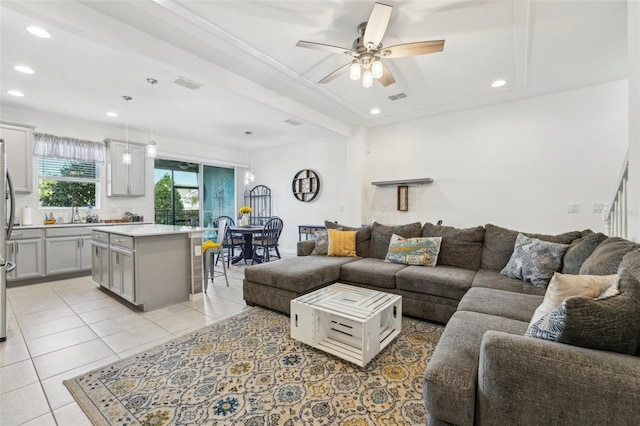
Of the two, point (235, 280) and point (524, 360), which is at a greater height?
point (524, 360)

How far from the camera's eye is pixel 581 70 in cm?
330

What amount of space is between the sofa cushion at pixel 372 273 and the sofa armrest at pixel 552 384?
1.91 metres

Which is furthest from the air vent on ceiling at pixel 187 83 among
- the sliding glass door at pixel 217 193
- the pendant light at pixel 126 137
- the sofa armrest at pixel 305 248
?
the sliding glass door at pixel 217 193

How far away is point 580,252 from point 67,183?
7.10 meters

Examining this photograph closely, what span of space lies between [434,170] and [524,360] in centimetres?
420

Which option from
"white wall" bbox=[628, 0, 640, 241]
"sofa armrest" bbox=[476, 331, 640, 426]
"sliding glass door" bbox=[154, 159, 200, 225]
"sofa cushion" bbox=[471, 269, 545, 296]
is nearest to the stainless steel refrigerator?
"sofa armrest" bbox=[476, 331, 640, 426]

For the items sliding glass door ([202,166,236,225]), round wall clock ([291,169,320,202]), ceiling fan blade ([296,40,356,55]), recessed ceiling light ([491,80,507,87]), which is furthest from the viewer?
sliding glass door ([202,166,236,225])

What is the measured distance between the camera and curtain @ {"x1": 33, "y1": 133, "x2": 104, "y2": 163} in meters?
4.48

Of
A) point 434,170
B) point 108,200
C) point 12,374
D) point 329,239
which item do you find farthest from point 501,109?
point 108,200

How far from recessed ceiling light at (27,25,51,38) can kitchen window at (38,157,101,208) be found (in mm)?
2970

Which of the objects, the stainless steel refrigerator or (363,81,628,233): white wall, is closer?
the stainless steel refrigerator

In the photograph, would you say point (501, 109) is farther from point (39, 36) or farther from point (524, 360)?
point (39, 36)

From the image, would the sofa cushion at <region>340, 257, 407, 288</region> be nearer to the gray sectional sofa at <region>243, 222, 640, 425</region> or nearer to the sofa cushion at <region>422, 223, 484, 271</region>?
the sofa cushion at <region>422, 223, 484, 271</region>

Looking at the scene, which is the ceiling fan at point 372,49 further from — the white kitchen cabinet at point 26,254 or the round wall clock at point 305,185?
the white kitchen cabinet at point 26,254
